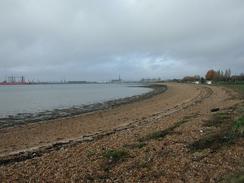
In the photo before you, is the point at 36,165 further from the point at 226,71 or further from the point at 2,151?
the point at 226,71

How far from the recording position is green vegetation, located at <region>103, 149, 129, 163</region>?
31.2 ft

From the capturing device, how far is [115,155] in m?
9.81

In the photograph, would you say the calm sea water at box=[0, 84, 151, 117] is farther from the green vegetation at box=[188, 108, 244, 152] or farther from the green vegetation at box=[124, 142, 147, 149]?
the green vegetation at box=[188, 108, 244, 152]

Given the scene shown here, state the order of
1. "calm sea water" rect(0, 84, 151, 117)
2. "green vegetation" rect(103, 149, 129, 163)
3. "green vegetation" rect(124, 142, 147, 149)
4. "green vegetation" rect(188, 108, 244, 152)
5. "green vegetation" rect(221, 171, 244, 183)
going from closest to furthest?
1. "green vegetation" rect(221, 171, 244, 183)
2. "green vegetation" rect(103, 149, 129, 163)
3. "green vegetation" rect(188, 108, 244, 152)
4. "green vegetation" rect(124, 142, 147, 149)
5. "calm sea water" rect(0, 84, 151, 117)

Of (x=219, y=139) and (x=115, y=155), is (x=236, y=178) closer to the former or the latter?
(x=219, y=139)

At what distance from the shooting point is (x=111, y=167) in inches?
344

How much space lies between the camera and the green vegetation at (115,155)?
9516 mm

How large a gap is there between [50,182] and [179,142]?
186 inches

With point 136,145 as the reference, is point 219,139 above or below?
above

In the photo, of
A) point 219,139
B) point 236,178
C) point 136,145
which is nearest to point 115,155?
point 136,145

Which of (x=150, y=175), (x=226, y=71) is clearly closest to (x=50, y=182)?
(x=150, y=175)

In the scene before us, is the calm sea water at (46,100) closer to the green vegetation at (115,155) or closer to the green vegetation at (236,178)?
the green vegetation at (115,155)

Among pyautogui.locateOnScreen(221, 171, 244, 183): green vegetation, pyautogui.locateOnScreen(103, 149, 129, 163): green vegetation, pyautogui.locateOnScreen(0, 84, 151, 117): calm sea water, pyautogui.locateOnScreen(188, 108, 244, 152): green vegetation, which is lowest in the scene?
pyautogui.locateOnScreen(0, 84, 151, 117): calm sea water

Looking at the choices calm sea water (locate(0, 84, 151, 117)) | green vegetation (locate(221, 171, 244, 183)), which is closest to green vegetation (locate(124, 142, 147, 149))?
green vegetation (locate(221, 171, 244, 183))
